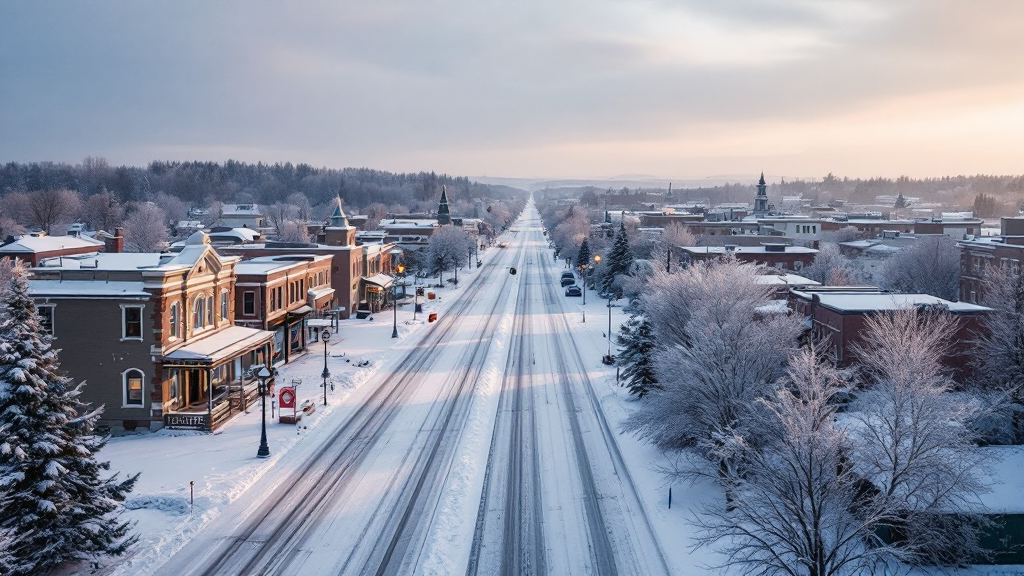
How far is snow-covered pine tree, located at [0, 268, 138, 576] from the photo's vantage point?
17.9 metres

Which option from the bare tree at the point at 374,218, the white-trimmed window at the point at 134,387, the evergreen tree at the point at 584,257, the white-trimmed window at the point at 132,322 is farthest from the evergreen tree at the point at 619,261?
the bare tree at the point at 374,218

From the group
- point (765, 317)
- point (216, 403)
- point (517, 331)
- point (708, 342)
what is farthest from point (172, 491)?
point (517, 331)

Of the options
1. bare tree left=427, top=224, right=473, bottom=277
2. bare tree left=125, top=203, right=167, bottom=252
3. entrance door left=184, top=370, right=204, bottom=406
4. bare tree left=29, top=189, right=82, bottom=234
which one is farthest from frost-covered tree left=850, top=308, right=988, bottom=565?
bare tree left=29, top=189, right=82, bottom=234

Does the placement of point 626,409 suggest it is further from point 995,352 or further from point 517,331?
point 517,331

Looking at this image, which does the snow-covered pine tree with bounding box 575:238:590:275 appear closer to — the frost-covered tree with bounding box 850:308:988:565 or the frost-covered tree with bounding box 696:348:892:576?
the frost-covered tree with bounding box 850:308:988:565

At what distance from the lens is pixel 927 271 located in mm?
67938

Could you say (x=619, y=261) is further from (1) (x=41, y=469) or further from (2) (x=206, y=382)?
(1) (x=41, y=469)

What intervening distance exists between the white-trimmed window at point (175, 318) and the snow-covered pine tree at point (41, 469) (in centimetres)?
1418

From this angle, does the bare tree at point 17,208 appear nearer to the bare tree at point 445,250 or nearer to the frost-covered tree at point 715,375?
the bare tree at point 445,250

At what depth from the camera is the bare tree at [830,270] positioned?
65556mm

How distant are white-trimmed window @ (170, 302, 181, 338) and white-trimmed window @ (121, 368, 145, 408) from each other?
2.30 m

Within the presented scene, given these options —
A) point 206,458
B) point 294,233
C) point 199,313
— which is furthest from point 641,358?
point 294,233

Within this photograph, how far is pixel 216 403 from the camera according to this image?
3416 cm

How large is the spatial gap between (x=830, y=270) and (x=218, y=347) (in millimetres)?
57164
